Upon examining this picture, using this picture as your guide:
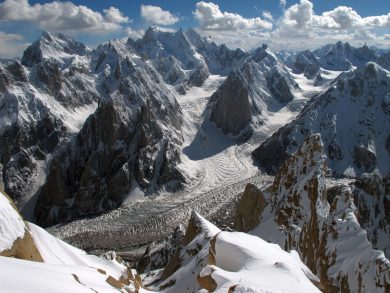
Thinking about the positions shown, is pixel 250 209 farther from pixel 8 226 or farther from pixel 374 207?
pixel 8 226

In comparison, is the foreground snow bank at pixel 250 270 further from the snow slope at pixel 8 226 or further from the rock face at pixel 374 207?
the rock face at pixel 374 207

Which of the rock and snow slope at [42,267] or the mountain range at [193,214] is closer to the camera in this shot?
the rock and snow slope at [42,267]

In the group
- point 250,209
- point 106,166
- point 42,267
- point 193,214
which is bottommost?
point 106,166

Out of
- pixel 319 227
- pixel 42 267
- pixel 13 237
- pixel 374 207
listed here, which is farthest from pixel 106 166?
pixel 42 267

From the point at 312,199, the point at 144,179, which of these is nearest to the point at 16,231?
the point at 312,199

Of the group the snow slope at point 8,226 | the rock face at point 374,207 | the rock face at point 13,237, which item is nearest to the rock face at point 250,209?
the rock face at point 374,207

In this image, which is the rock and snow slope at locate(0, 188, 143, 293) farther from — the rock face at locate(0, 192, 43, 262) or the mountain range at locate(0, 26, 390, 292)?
the mountain range at locate(0, 26, 390, 292)

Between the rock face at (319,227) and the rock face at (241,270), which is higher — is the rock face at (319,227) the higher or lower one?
the lower one

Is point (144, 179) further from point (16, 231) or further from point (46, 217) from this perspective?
point (16, 231)

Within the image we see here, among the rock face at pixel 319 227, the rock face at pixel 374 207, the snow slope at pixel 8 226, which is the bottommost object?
the rock face at pixel 374 207
